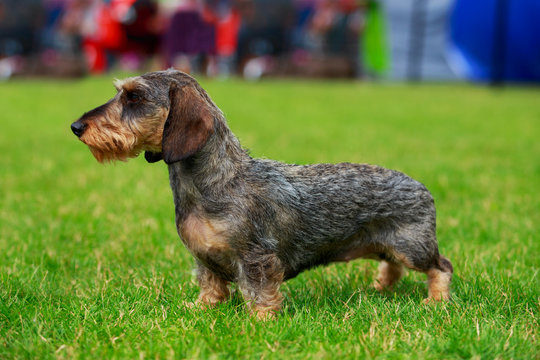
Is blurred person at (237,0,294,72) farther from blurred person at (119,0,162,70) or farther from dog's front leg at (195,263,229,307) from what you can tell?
dog's front leg at (195,263,229,307)

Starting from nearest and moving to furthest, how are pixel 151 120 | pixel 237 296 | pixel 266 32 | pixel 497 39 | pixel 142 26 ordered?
1. pixel 151 120
2. pixel 237 296
3. pixel 142 26
4. pixel 497 39
5. pixel 266 32

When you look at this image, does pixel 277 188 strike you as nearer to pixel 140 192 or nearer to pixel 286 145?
pixel 140 192

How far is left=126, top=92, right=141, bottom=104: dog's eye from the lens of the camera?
349 cm

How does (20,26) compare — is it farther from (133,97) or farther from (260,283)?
(260,283)

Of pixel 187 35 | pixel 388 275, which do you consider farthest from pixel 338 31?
pixel 388 275

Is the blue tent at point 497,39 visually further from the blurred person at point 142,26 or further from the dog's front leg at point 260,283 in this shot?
the dog's front leg at point 260,283

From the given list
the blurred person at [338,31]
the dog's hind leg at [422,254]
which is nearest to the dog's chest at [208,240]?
the dog's hind leg at [422,254]

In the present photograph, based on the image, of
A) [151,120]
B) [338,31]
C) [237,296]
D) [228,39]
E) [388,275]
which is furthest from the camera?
[338,31]

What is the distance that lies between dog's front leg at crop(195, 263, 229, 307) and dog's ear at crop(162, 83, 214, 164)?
0.81 m

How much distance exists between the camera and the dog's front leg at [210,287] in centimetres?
380

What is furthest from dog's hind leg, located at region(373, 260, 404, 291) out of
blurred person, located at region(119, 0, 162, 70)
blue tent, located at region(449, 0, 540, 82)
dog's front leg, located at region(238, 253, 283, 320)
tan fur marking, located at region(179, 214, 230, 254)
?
blue tent, located at region(449, 0, 540, 82)

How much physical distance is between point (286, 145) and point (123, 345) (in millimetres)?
6939

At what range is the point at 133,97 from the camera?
3494mm

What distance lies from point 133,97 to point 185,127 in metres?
0.37
